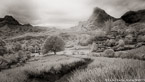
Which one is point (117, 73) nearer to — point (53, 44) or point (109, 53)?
point (109, 53)

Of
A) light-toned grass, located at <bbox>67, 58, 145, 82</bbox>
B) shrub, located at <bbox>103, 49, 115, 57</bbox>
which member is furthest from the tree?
light-toned grass, located at <bbox>67, 58, 145, 82</bbox>

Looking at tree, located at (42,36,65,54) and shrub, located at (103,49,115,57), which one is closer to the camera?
shrub, located at (103,49,115,57)

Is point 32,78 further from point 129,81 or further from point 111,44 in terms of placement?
point 111,44

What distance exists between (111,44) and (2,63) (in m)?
34.8

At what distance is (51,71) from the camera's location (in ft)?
31.6

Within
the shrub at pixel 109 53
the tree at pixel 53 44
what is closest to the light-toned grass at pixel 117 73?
the shrub at pixel 109 53

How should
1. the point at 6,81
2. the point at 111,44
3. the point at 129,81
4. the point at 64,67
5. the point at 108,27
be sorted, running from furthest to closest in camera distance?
the point at 108,27 < the point at 111,44 < the point at 64,67 < the point at 6,81 < the point at 129,81

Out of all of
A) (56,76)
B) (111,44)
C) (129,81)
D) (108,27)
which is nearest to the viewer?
(129,81)

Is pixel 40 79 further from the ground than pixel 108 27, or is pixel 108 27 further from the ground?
pixel 108 27

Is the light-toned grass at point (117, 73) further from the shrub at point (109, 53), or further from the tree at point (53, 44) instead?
the tree at point (53, 44)

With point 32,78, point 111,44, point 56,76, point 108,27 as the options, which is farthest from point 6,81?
point 108,27

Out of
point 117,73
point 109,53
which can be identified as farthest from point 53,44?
point 117,73

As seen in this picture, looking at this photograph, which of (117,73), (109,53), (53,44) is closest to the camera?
(117,73)

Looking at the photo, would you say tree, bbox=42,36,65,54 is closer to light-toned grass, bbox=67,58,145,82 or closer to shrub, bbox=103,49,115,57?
shrub, bbox=103,49,115,57
